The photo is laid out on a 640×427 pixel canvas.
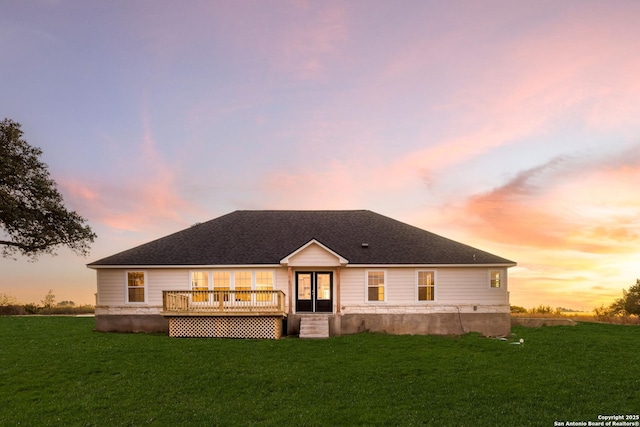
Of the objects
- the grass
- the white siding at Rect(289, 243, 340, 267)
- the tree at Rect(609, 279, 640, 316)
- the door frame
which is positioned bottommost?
the tree at Rect(609, 279, 640, 316)

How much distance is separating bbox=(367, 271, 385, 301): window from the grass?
12.9 ft

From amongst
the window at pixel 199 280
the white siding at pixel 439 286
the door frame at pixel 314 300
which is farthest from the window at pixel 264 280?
the white siding at pixel 439 286

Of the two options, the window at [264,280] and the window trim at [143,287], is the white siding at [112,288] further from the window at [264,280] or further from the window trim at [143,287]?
the window at [264,280]

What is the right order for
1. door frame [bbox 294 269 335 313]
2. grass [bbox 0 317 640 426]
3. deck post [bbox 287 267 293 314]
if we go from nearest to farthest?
1. grass [bbox 0 317 640 426]
2. deck post [bbox 287 267 293 314]
3. door frame [bbox 294 269 335 313]

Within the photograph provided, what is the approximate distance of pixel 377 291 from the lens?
88.4 feet

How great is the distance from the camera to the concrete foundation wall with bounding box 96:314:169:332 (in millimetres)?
26766

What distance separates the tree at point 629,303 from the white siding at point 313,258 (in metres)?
32.4

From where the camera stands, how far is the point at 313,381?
50.0 feet

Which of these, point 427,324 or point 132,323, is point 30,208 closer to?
point 132,323

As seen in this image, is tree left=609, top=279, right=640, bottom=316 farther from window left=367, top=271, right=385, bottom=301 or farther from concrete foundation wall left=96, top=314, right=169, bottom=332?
concrete foundation wall left=96, top=314, right=169, bottom=332

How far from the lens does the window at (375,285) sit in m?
26.9

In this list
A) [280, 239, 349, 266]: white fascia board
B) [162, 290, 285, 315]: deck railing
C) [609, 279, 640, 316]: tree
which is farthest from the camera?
[609, 279, 640, 316]: tree

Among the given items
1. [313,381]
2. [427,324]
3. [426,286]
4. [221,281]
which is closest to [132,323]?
[221,281]

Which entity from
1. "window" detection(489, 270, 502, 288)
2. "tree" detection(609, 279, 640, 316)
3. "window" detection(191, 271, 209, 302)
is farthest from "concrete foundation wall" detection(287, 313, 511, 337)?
"tree" detection(609, 279, 640, 316)
